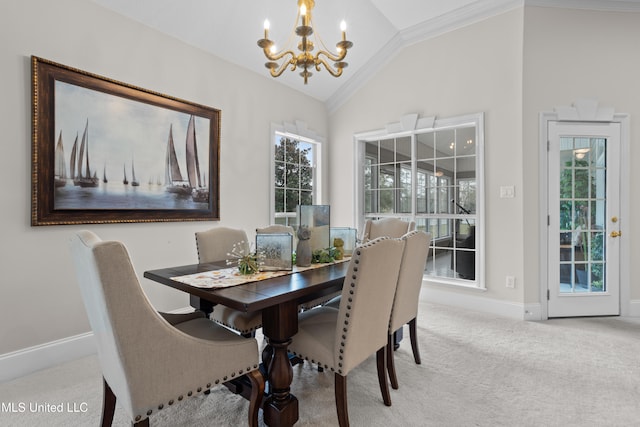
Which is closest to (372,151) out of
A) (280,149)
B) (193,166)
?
(280,149)

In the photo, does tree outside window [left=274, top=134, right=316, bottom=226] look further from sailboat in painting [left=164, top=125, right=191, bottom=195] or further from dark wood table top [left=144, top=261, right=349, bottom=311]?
dark wood table top [left=144, top=261, right=349, bottom=311]

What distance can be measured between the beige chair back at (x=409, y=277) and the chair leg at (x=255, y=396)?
34.6 inches

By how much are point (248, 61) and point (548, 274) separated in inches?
160

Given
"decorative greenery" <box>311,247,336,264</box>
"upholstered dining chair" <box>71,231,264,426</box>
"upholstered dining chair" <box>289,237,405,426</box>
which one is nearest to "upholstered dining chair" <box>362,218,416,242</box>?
"decorative greenery" <box>311,247,336,264</box>

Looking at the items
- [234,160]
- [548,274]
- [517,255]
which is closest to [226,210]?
[234,160]

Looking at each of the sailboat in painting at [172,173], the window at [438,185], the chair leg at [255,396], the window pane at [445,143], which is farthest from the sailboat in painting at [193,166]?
the window pane at [445,143]

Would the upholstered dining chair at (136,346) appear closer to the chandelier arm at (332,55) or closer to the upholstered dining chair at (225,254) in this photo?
the upholstered dining chair at (225,254)

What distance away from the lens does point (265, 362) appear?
6.34ft

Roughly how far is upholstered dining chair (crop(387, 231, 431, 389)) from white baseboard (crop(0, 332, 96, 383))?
7.82 ft

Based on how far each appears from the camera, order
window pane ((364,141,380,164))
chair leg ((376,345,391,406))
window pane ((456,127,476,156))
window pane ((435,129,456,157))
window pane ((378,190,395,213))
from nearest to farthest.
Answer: chair leg ((376,345,391,406)) < window pane ((456,127,476,156)) < window pane ((435,129,456,157)) < window pane ((378,190,395,213)) < window pane ((364,141,380,164))

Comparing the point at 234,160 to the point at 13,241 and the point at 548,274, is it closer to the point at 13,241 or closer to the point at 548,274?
the point at 13,241

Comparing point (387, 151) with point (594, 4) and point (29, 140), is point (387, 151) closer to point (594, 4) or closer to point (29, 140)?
point (594, 4)

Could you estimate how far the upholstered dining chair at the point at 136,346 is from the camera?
1162 millimetres

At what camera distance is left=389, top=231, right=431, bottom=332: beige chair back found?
79.4 inches
